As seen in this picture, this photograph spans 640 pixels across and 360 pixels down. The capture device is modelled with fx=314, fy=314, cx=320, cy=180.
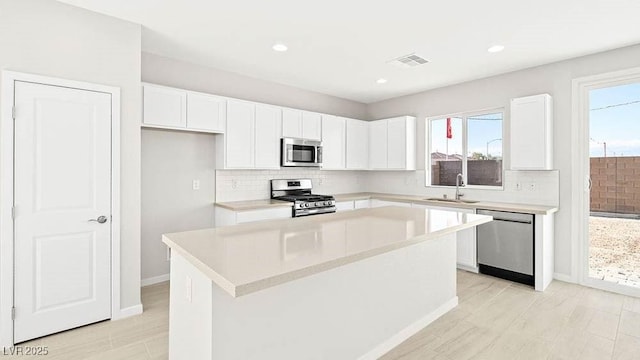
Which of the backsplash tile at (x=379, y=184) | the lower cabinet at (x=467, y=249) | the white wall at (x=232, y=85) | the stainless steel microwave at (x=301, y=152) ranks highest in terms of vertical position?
the white wall at (x=232, y=85)

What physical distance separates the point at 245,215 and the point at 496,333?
2.80 meters

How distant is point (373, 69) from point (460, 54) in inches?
41.9

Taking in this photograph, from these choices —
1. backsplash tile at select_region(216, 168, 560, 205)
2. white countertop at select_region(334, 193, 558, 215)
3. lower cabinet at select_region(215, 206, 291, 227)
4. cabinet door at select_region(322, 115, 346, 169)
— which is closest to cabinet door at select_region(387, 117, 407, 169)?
backsplash tile at select_region(216, 168, 560, 205)

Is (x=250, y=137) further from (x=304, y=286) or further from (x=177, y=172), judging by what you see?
(x=304, y=286)

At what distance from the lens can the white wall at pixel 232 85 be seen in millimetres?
3709

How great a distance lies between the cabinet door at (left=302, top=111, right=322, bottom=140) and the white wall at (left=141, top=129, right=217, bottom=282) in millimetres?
1379

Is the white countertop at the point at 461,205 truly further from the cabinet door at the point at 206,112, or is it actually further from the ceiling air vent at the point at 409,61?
the ceiling air vent at the point at 409,61

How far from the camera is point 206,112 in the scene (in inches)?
149

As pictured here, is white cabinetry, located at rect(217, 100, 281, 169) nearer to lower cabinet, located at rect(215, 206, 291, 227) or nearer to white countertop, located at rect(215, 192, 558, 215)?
white countertop, located at rect(215, 192, 558, 215)

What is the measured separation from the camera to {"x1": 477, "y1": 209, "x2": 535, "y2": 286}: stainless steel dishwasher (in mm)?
3645

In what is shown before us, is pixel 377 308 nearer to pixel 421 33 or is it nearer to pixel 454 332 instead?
pixel 454 332

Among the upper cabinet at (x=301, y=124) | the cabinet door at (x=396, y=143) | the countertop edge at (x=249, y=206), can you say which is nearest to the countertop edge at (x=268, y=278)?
the countertop edge at (x=249, y=206)

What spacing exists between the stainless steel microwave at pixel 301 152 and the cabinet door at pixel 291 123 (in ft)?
0.35

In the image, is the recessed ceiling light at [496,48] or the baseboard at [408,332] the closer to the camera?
the baseboard at [408,332]
